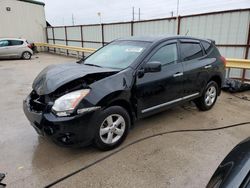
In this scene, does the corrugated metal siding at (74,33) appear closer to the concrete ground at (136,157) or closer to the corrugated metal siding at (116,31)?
the corrugated metal siding at (116,31)

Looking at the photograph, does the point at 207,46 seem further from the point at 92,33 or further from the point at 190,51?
the point at 92,33

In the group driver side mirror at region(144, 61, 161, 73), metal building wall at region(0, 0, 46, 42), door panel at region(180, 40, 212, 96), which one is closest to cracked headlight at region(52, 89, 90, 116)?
driver side mirror at region(144, 61, 161, 73)

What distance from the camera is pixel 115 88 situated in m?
3.07

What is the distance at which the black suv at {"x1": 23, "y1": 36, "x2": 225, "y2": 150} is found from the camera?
2.78 m

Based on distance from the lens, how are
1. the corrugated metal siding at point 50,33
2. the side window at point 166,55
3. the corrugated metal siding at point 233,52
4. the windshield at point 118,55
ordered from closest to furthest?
1. the windshield at point 118,55
2. the side window at point 166,55
3. the corrugated metal siding at point 233,52
4. the corrugated metal siding at point 50,33

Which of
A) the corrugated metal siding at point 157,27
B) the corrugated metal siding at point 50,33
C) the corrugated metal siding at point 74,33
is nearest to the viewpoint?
the corrugated metal siding at point 157,27

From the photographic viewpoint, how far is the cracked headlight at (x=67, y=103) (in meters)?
2.72

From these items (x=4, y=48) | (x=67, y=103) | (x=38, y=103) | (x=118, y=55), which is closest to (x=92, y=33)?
(x=4, y=48)

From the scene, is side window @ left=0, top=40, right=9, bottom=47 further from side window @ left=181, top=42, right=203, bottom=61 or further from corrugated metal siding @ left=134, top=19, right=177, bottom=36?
side window @ left=181, top=42, right=203, bottom=61

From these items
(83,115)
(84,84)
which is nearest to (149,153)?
(83,115)

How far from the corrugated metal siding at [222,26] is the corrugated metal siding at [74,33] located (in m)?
9.26

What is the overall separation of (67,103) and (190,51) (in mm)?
2808

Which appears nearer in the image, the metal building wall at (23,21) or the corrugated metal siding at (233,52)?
the corrugated metal siding at (233,52)

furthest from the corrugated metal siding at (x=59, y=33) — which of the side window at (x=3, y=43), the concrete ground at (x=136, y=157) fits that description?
the concrete ground at (x=136, y=157)
